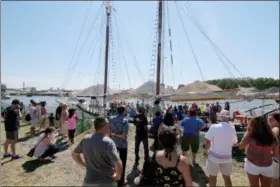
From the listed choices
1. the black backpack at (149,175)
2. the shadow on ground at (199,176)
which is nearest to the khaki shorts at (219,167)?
the shadow on ground at (199,176)

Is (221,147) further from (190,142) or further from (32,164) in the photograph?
(32,164)

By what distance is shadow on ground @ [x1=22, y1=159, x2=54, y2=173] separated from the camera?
24.5ft

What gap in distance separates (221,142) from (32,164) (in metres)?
5.63

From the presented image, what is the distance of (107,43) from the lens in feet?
94.5

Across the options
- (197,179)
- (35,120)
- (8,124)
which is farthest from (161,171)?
(35,120)

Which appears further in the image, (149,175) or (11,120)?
(11,120)

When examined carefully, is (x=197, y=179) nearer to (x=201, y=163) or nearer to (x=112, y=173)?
(x=201, y=163)

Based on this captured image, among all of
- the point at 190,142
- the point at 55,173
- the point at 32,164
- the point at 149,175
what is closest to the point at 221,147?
the point at 149,175

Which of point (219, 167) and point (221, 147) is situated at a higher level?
point (221, 147)

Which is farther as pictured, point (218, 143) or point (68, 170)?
point (68, 170)

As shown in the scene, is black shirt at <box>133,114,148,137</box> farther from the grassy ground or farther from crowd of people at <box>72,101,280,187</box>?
crowd of people at <box>72,101,280,187</box>

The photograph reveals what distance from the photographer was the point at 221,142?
4910 millimetres

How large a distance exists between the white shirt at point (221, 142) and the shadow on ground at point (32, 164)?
501 cm

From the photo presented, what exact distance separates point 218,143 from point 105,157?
7.59 feet
